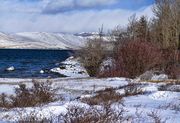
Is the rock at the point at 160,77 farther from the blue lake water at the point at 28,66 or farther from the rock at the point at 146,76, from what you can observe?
the blue lake water at the point at 28,66

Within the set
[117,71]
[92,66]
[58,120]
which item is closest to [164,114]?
[58,120]

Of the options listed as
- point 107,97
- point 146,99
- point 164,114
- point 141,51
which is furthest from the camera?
point 141,51

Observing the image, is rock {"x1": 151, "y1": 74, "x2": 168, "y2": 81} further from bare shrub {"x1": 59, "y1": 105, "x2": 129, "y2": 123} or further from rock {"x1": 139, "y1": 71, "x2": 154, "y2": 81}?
bare shrub {"x1": 59, "y1": 105, "x2": 129, "y2": 123}

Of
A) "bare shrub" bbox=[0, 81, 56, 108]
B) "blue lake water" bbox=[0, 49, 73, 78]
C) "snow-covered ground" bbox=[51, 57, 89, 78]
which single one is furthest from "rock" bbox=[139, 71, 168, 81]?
"blue lake water" bbox=[0, 49, 73, 78]

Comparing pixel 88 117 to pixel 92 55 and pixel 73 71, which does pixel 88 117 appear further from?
pixel 73 71

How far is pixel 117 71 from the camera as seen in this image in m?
33.7

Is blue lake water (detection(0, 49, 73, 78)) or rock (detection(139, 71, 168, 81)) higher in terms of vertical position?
rock (detection(139, 71, 168, 81))

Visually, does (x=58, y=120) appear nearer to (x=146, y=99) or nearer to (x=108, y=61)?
(x=146, y=99)

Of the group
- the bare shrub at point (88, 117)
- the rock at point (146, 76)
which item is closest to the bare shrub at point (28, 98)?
the bare shrub at point (88, 117)

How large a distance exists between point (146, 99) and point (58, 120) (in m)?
7.01

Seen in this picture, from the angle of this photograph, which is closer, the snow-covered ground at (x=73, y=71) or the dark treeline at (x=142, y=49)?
the dark treeline at (x=142, y=49)

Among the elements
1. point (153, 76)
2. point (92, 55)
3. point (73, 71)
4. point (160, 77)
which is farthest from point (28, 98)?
point (73, 71)

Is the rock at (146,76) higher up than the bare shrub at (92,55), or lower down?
lower down

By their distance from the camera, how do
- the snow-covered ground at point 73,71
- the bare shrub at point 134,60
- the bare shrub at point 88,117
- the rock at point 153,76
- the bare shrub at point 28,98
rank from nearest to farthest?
the bare shrub at point 88,117
the bare shrub at point 28,98
the rock at point 153,76
the bare shrub at point 134,60
the snow-covered ground at point 73,71
